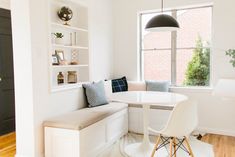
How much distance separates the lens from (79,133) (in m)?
2.65

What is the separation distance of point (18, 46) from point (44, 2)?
65 centimetres

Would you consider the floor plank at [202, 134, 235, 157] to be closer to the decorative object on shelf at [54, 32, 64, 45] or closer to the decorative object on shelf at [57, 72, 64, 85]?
the decorative object on shelf at [57, 72, 64, 85]

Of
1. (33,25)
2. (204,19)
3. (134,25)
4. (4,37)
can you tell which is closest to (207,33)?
(204,19)

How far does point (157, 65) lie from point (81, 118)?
2217 mm

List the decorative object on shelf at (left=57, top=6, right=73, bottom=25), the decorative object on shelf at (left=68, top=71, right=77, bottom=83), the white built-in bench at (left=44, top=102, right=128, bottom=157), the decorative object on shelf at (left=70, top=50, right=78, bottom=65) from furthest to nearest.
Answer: the decorative object on shelf at (left=70, top=50, right=78, bottom=65)
the decorative object on shelf at (left=68, top=71, right=77, bottom=83)
the decorative object on shelf at (left=57, top=6, right=73, bottom=25)
the white built-in bench at (left=44, top=102, right=128, bottom=157)

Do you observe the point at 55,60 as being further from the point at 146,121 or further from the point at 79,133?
the point at 146,121

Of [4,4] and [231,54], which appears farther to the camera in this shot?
[4,4]

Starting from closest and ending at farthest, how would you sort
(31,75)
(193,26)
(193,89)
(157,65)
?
(31,75) < (193,89) < (193,26) < (157,65)

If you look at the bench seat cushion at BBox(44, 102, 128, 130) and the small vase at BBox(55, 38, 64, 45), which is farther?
the small vase at BBox(55, 38, 64, 45)

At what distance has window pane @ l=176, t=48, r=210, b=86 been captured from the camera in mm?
4148

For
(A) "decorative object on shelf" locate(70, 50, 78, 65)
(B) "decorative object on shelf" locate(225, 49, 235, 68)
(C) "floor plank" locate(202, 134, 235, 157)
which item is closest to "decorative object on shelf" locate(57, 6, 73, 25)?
(A) "decorative object on shelf" locate(70, 50, 78, 65)

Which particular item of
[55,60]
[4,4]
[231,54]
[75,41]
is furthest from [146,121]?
[4,4]

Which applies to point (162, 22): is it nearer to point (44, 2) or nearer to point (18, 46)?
point (44, 2)

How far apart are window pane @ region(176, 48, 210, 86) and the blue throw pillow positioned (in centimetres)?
101
